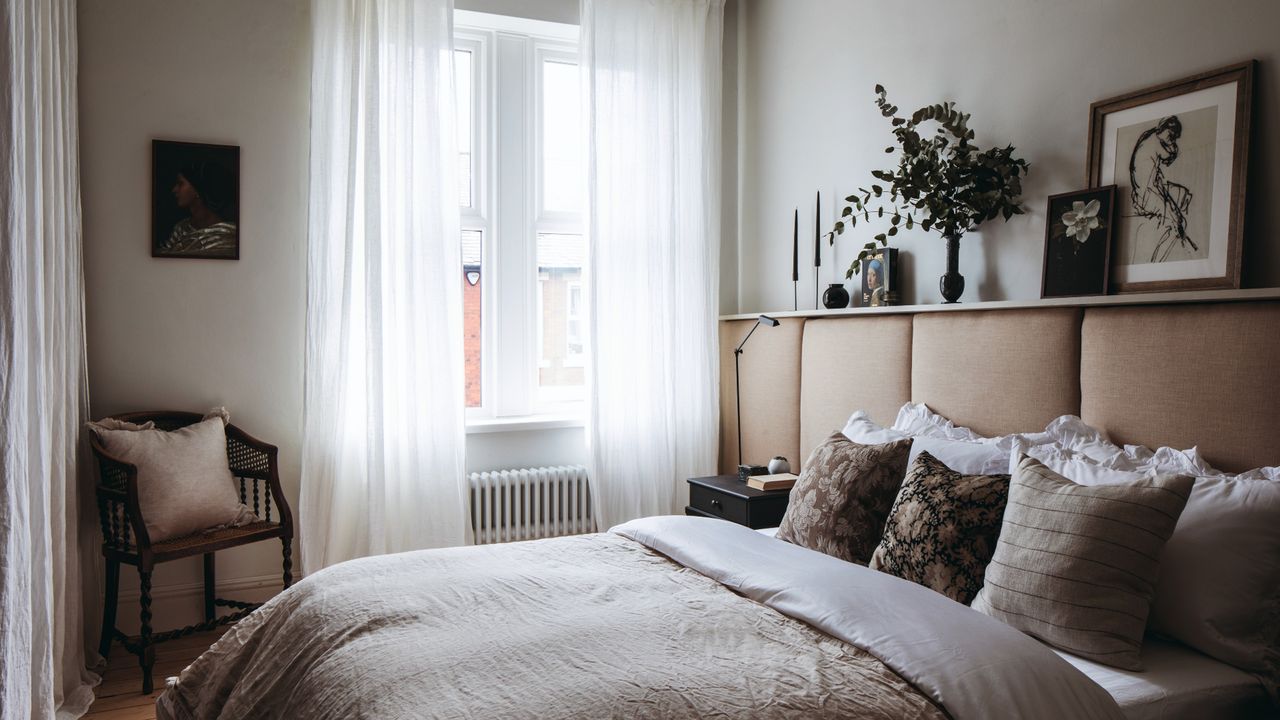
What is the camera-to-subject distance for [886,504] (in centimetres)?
221

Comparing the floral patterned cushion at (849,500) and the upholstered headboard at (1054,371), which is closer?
the upholstered headboard at (1054,371)

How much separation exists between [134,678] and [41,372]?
4.32 ft

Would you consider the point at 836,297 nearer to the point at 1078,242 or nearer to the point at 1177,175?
the point at 1078,242

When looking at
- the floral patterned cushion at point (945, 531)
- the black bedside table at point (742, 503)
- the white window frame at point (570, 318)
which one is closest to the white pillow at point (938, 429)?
the floral patterned cushion at point (945, 531)

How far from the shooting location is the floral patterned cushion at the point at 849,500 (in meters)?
2.18

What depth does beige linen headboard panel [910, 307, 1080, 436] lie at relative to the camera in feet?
7.39

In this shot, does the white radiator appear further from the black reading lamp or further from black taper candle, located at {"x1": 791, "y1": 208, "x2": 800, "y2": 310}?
black taper candle, located at {"x1": 791, "y1": 208, "x2": 800, "y2": 310}

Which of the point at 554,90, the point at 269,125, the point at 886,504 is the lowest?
the point at 886,504

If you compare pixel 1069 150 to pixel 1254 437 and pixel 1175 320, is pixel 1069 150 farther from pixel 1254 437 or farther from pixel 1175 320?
pixel 1254 437

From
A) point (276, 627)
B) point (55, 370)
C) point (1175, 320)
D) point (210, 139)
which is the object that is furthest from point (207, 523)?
point (1175, 320)

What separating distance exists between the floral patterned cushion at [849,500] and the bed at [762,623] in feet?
0.61

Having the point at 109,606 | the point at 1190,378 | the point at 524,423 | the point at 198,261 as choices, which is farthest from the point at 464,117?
the point at 1190,378

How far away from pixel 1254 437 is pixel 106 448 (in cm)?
350

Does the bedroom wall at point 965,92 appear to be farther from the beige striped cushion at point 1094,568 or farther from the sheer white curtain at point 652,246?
the beige striped cushion at point 1094,568
